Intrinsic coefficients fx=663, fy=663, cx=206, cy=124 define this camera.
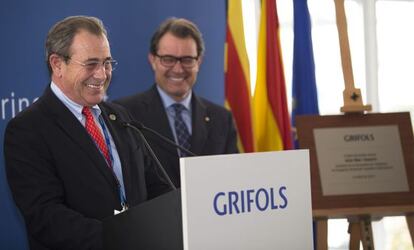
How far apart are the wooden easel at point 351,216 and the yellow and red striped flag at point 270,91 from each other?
82 centimetres

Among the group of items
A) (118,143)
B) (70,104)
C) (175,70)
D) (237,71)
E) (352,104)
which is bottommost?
(118,143)

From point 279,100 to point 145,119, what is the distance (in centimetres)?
139

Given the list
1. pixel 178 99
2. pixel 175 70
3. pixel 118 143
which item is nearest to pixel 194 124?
pixel 178 99

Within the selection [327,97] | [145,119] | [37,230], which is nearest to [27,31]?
[145,119]

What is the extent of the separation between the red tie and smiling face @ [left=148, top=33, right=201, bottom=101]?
4.24 feet

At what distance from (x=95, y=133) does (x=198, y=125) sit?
136cm

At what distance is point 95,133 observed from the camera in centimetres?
279

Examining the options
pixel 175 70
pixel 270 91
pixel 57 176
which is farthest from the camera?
pixel 270 91

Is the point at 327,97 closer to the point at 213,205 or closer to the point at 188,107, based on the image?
the point at 188,107

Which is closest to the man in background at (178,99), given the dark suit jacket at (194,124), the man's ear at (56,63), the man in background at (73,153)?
the dark suit jacket at (194,124)

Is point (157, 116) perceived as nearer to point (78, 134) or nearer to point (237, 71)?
point (237, 71)

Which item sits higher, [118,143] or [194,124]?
[194,124]

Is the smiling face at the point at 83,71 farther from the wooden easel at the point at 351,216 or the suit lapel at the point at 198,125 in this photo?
the wooden easel at the point at 351,216

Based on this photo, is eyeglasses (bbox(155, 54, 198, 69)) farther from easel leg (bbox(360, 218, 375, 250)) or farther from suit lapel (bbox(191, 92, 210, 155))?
easel leg (bbox(360, 218, 375, 250))
